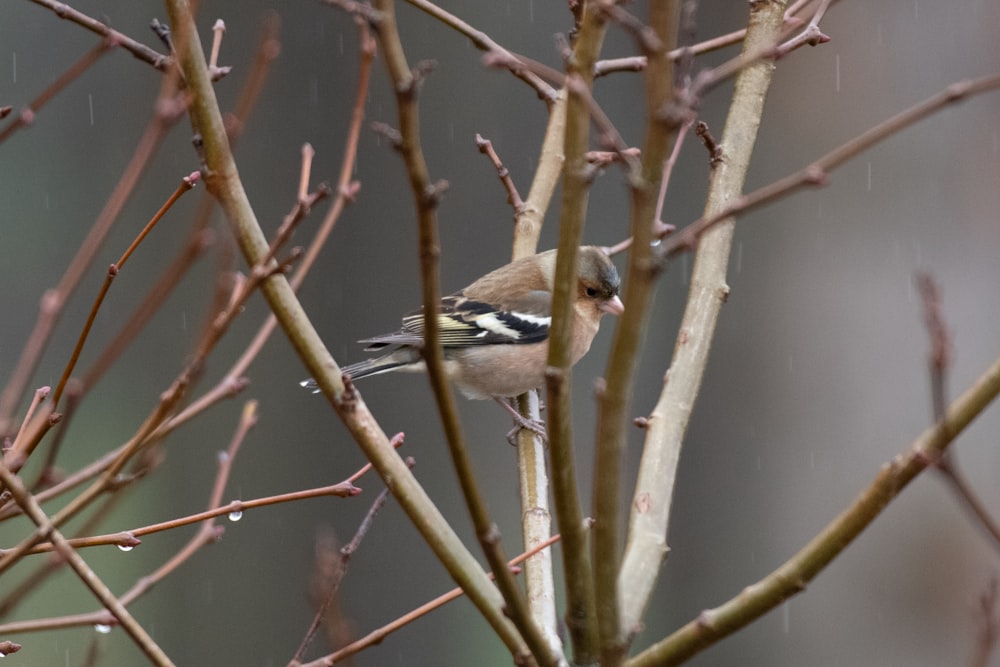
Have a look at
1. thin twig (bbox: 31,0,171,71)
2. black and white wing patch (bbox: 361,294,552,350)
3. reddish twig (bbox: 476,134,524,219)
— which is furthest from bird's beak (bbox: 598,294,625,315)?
thin twig (bbox: 31,0,171,71)

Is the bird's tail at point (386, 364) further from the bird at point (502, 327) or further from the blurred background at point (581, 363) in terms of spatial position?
the blurred background at point (581, 363)

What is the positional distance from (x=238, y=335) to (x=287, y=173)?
2.70ft

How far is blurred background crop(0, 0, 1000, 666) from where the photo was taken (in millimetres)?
5430

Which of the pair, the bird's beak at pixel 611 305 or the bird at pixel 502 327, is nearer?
the bird at pixel 502 327

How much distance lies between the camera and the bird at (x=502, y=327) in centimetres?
375

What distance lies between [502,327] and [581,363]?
5.73 ft

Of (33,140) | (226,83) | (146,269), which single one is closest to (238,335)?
Answer: (146,269)

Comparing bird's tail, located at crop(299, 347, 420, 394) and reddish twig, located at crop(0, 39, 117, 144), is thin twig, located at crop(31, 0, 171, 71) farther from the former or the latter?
bird's tail, located at crop(299, 347, 420, 394)

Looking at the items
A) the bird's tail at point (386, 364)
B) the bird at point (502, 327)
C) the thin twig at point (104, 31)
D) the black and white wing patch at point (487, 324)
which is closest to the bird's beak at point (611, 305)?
the bird at point (502, 327)

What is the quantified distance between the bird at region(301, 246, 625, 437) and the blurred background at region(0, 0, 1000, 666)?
116 centimetres

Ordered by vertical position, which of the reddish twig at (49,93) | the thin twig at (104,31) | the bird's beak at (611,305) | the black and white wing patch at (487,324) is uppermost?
the bird's beak at (611,305)

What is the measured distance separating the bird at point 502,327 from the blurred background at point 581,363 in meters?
1.16

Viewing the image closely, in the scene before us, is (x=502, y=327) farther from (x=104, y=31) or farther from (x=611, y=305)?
(x=104, y=31)

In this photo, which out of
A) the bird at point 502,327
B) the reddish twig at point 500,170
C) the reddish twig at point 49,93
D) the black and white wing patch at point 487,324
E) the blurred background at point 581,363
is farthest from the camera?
the blurred background at point 581,363
